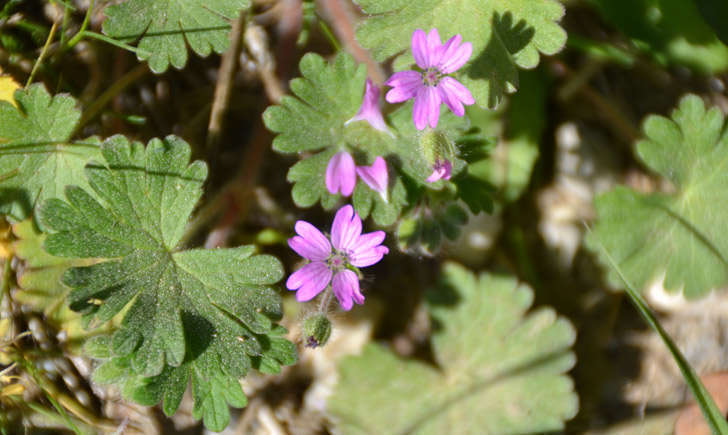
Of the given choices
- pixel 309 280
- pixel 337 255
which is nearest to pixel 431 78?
pixel 337 255

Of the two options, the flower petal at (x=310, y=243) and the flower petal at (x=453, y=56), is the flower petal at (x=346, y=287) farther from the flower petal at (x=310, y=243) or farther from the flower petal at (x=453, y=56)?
the flower petal at (x=453, y=56)

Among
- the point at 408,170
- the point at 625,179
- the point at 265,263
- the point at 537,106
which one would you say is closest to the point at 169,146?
the point at 265,263

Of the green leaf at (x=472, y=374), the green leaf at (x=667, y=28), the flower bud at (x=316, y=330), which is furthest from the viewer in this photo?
the green leaf at (x=667, y=28)

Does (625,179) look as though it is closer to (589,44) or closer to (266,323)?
(589,44)

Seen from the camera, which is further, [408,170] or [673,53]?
[673,53]

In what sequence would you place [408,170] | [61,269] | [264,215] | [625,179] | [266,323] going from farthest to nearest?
[625,179] < [264,215] < [61,269] < [408,170] < [266,323]

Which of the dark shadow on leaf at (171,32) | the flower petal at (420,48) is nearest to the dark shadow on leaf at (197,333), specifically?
the dark shadow on leaf at (171,32)
